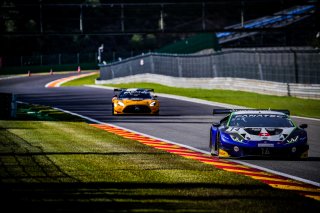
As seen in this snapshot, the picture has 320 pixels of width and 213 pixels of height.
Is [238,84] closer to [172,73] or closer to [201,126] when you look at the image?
[172,73]

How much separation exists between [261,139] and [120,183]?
485cm

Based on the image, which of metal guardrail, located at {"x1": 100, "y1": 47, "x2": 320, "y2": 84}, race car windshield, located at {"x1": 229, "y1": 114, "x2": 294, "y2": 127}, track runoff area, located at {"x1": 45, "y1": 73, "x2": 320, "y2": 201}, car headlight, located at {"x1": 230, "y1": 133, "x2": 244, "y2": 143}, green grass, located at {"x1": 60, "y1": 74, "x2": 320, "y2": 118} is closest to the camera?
track runoff area, located at {"x1": 45, "y1": 73, "x2": 320, "y2": 201}

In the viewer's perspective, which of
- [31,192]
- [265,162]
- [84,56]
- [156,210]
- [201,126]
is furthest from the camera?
[84,56]

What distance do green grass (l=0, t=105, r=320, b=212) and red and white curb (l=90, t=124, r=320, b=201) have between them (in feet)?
1.14

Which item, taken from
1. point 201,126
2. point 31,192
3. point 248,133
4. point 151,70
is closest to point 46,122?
point 201,126

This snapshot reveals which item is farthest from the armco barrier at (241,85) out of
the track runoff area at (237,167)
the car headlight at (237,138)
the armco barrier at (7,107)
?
the car headlight at (237,138)

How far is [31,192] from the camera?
1144 centimetres

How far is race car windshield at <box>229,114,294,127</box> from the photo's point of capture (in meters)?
17.2

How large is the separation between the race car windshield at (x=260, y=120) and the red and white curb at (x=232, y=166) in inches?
38.8

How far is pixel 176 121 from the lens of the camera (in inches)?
1125

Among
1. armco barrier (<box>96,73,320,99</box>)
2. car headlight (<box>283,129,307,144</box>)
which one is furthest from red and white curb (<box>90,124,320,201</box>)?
armco barrier (<box>96,73,320,99</box>)

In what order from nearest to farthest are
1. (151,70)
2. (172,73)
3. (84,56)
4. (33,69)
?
(172,73) < (151,70) < (33,69) < (84,56)

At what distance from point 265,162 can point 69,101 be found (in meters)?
27.0

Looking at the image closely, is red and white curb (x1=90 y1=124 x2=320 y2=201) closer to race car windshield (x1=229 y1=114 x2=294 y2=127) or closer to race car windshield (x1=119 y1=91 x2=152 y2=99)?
race car windshield (x1=229 y1=114 x2=294 y2=127)
